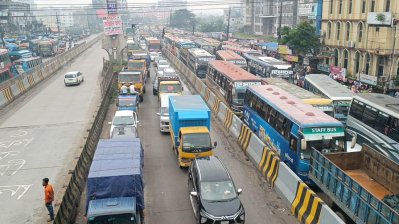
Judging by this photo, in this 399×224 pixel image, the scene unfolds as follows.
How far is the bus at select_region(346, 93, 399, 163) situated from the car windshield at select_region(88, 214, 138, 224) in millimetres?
11138

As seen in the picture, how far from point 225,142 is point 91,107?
13.7m

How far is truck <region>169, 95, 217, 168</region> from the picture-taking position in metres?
Answer: 17.3

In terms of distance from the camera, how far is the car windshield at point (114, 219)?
10992mm

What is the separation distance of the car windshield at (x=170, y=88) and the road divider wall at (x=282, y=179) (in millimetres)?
4833

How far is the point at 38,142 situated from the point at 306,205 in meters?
16.3

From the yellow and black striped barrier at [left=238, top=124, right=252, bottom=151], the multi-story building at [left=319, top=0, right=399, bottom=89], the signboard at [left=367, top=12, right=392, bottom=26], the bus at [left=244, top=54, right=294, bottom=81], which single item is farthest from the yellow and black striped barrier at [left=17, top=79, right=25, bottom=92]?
the signboard at [left=367, top=12, right=392, bottom=26]

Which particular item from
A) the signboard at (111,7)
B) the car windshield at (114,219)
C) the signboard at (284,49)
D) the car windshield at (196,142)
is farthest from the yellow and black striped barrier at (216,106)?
the signboard at (284,49)

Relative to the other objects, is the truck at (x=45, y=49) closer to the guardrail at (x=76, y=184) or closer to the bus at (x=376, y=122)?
the guardrail at (x=76, y=184)

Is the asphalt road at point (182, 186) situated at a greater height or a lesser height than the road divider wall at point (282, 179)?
lesser

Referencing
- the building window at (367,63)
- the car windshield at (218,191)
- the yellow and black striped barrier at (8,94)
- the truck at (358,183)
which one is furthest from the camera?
the building window at (367,63)

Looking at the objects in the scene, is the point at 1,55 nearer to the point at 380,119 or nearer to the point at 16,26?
the point at 380,119

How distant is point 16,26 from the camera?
11925cm

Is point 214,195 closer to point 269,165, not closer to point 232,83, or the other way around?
point 269,165

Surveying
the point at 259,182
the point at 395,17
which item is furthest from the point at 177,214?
the point at 395,17
